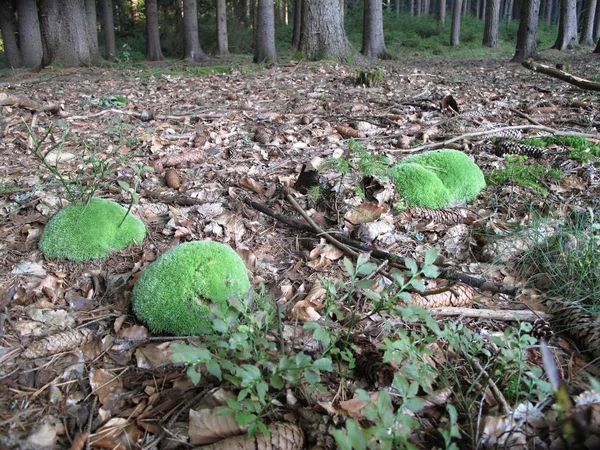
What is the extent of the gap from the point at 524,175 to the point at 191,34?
14128 mm

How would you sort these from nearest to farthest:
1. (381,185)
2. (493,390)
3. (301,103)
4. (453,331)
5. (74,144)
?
(493,390), (453,331), (381,185), (74,144), (301,103)

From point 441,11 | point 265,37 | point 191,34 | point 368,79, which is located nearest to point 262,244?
point 368,79

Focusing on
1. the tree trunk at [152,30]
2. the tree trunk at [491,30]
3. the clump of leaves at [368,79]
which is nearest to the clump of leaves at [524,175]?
the clump of leaves at [368,79]

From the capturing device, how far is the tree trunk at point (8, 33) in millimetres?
14211

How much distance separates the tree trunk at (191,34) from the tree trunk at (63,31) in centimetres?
586

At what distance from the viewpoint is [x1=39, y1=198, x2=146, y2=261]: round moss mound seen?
7.89 ft

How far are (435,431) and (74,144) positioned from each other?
151 inches

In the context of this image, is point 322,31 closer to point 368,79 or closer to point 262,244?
point 368,79

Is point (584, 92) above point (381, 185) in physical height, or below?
above

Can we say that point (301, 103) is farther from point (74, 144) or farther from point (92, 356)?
point (92, 356)

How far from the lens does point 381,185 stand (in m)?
3.02

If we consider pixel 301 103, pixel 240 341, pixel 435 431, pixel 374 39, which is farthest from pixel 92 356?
pixel 374 39

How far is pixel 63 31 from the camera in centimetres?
895

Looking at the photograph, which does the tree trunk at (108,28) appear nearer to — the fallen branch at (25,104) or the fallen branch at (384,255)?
the fallen branch at (25,104)
